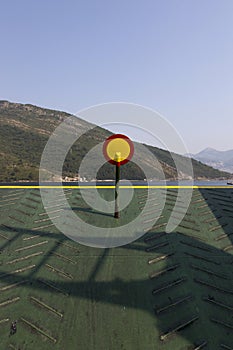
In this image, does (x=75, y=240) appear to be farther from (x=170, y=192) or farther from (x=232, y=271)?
(x=170, y=192)

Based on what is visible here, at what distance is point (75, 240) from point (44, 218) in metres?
2.66

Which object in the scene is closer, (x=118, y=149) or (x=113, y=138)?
(x=113, y=138)

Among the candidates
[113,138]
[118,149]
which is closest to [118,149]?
[118,149]

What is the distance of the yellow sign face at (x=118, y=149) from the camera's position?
983 centimetres

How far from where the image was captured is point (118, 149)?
32.6ft

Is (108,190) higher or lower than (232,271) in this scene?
higher

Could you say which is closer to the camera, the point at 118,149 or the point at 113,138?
the point at 113,138

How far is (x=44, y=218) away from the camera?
1214cm

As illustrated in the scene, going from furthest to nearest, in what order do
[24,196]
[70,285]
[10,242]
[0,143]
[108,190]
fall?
[0,143], [108,190], [24,196], [10,242], [70,285]

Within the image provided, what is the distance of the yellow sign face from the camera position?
32.2 feet

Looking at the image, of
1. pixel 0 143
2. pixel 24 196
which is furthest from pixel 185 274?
pixel 0 143

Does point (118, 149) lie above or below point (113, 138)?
below

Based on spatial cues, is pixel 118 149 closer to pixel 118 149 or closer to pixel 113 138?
pixel 118 149

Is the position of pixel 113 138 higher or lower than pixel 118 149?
higher
